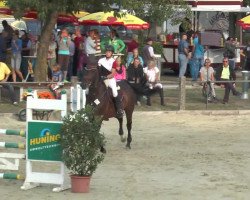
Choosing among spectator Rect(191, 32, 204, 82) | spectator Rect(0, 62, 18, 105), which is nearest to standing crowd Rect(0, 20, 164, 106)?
spectator Rect(191, 32, 204, 82)

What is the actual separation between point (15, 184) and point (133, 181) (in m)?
1.94

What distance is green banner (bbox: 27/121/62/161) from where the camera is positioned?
1341 cm

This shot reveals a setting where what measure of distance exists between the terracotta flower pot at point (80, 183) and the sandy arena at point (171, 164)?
0.49 ft

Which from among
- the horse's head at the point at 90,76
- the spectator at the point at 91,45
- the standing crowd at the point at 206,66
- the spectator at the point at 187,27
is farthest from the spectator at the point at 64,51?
the horse's head at the point at 90,76

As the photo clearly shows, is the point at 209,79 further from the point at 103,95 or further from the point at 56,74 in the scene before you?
the point at 103,95

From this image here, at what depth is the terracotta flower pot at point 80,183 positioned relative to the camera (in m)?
13.3

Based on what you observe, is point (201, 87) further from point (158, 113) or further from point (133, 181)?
point (133, 181)

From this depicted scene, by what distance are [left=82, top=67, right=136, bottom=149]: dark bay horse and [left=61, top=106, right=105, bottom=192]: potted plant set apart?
397 centimetres

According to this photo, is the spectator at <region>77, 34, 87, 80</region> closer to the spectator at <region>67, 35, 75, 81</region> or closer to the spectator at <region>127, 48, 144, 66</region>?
the spectator at <region>67, 35, 75, 81</region>

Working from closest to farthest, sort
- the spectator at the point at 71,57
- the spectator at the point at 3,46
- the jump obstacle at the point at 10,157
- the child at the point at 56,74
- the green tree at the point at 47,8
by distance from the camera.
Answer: the jump obstacle at the point at 10,157, the green tree at the point at 47,8, the child at the point at 56,74, the spectator at the point at 3,46, the spectator at the point at 71,57

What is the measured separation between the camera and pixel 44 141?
13.5 metres

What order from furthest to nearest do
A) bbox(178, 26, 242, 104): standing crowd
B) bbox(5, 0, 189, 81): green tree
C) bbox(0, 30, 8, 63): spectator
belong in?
bbox(0, 30, 8, 63): spectator → bbox(178, 26, 242, 104): standing crowd → bbox(5, 0, 189, 81): green tree

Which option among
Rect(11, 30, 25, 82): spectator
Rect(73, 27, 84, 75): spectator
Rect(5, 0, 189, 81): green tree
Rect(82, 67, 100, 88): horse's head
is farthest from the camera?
Rect(73, 27, 84, 75): spectator

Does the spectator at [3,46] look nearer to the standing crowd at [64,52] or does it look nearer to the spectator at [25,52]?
the standing crowd at [64,52]
